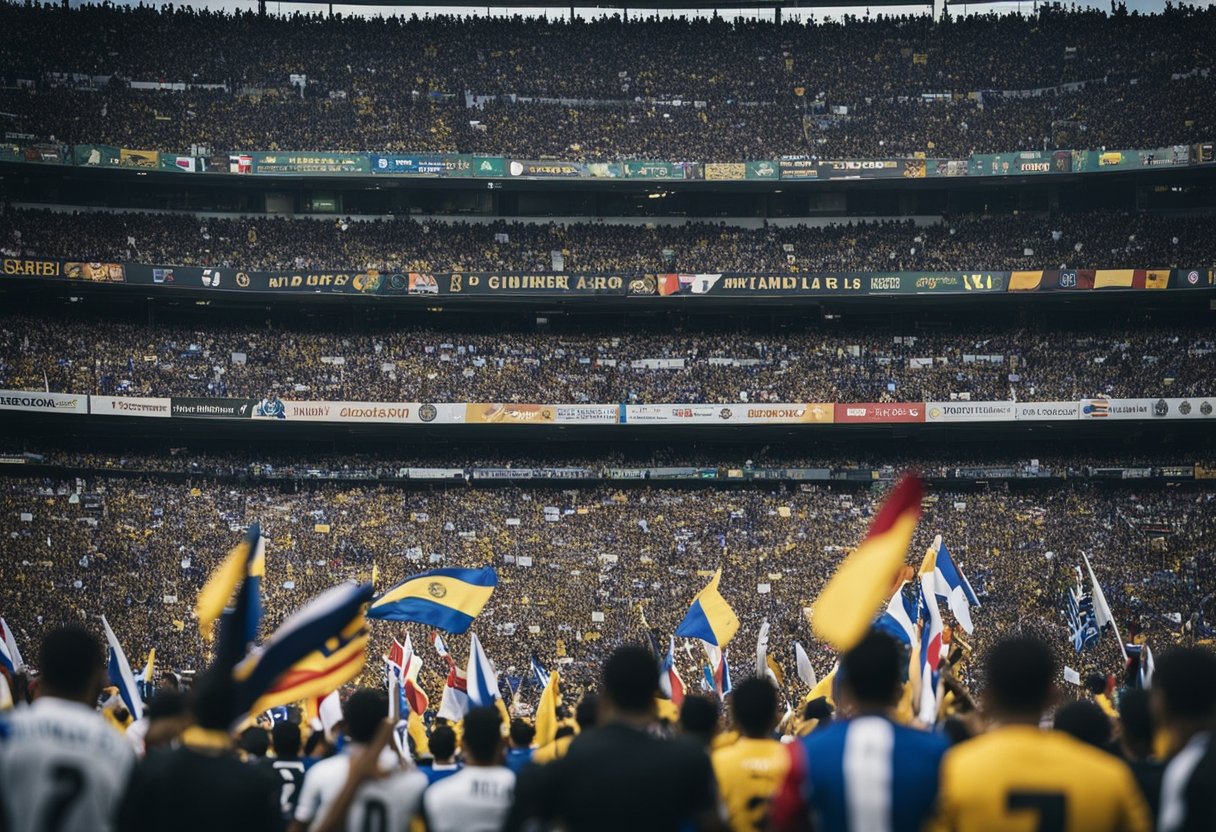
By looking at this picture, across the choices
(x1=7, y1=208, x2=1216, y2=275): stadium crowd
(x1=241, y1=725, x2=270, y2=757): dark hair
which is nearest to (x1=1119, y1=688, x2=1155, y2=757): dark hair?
(x1=241, y1=725, x2=270, y2=757): dark hair

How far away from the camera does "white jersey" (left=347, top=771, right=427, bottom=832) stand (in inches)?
242

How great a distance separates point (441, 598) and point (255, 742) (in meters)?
6.44

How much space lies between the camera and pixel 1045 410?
1933 inches

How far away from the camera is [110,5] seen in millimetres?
57312

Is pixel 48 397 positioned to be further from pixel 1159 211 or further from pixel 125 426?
pixel 1159 211

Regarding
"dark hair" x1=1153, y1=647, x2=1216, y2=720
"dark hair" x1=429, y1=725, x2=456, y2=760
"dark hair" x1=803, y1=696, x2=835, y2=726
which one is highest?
"dark hair" x1=1153, y1=647, x2=1216, y2=720

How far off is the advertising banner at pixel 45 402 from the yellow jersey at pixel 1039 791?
4678 cm

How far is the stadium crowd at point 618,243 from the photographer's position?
5166 cm

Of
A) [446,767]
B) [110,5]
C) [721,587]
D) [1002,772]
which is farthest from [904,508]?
[110,5]

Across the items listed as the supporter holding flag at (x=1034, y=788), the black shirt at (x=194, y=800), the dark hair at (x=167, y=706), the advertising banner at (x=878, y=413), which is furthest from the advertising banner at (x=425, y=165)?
the supporter holding flag at (x=1034, y=788)

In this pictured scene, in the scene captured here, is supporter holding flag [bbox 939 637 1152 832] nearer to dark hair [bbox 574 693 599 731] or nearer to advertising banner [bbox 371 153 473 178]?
dark hair [bbox 574 693 599 731]

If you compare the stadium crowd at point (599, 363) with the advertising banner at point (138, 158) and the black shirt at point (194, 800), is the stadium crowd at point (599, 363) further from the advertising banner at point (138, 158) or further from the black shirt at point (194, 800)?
the black shirt at point (194, 800)

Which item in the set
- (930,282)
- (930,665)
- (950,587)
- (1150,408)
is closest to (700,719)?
(930,665)

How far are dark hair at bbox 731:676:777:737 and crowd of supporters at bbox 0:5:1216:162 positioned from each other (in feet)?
157
